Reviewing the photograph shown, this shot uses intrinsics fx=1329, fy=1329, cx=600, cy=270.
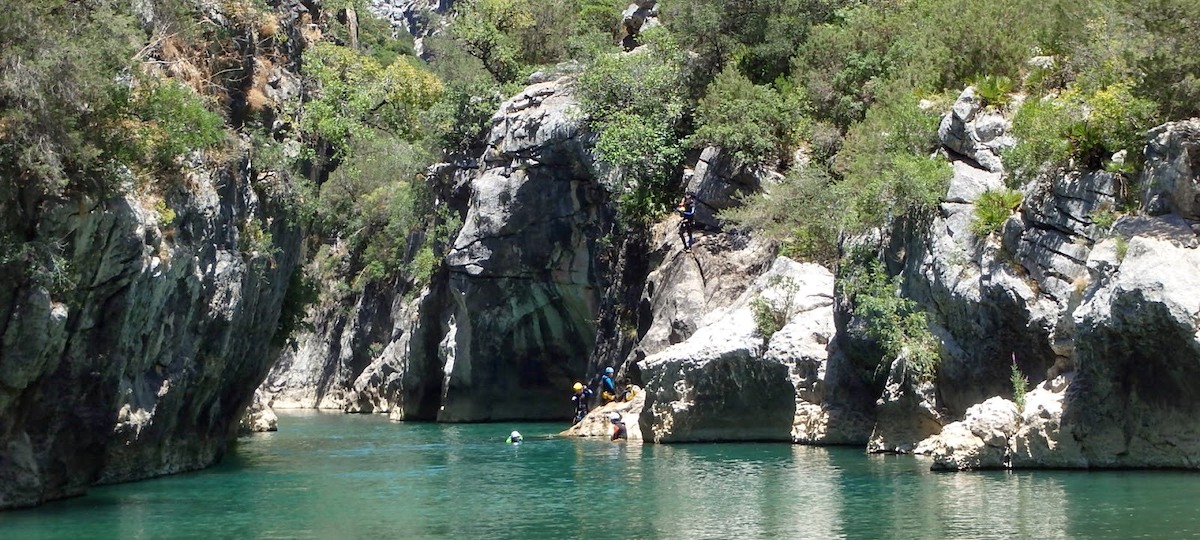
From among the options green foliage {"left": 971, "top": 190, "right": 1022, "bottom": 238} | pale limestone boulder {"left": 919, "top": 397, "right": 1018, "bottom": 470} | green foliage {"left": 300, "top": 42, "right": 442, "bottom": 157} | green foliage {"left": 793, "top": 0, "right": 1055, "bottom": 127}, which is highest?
green foliage {"left": 300, "top": 42, "right": 442, "bottom": 157}

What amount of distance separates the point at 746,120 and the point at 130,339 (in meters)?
24.4

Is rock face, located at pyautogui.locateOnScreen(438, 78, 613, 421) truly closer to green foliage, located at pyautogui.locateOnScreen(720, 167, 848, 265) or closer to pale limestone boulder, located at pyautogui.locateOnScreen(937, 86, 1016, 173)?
green foliage, located at pyautogui.locateOnScreen(720, 167, 848, 265)

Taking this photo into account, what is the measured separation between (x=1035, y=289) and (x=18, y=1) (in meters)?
19.8

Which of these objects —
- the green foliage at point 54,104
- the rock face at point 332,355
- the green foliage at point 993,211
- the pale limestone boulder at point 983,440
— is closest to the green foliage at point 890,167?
the green foliage at point 993,211

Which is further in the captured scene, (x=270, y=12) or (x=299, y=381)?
(x=299, y=381)

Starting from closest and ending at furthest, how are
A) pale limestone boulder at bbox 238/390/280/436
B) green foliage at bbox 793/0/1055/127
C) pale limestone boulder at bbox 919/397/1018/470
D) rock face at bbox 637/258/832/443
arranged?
pale limestone boulder at bbox 919/397/1018/470
rock face at bbox 637/258/832/443
green foliage at bbox 793/0/1055/127
pale limestone boulder at bbox 238/390/280/436

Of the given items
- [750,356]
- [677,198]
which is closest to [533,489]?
[750,356]

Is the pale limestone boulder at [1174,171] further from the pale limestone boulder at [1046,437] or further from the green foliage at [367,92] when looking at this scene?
the green foliage at [367,92]

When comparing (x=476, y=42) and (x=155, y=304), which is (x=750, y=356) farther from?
(x=476, y=42)

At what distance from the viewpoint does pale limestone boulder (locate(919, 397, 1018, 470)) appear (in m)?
24.9

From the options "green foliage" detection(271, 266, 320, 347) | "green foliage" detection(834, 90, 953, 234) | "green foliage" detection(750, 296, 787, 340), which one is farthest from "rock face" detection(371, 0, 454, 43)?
"green foliage" detection(750, 296, 787, 340)

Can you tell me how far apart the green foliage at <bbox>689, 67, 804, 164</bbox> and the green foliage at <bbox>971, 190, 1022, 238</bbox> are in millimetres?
15373

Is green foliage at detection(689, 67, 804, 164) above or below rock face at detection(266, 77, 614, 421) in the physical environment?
above

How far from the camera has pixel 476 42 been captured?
58.3m
